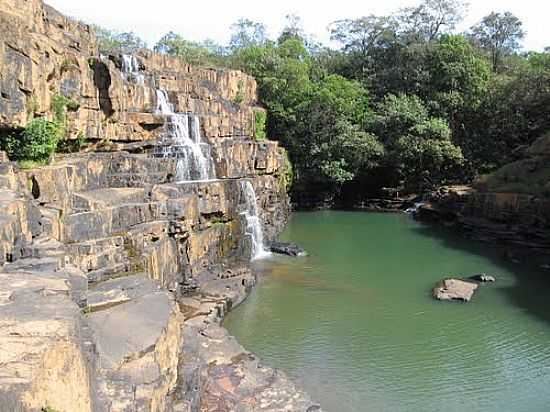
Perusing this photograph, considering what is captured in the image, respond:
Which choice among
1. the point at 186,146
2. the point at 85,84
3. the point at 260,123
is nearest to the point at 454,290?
the point at 186,146

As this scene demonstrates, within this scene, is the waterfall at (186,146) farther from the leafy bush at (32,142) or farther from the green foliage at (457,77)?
the green foliage at (457,77)

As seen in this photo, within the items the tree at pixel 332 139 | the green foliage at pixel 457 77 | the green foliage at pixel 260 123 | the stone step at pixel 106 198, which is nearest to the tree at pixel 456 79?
the green foliage at pixel 457 77

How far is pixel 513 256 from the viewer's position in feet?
73.9

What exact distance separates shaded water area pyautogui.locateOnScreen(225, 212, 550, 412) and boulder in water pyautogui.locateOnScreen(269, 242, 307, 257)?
0.61 meters

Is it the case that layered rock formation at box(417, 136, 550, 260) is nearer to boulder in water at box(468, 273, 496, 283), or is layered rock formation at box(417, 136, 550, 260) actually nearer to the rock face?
boulder in water at box(468, 273, 496, 283)

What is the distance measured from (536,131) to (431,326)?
2447cm

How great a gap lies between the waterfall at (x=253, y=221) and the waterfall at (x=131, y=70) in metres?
6.37

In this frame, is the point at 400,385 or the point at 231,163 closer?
the point at 400,385

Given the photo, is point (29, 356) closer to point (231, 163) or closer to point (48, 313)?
point (48, 313)

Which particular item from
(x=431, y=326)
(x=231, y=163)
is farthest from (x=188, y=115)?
(x=431, y=326)

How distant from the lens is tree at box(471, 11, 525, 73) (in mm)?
49531

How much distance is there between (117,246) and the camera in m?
13.4

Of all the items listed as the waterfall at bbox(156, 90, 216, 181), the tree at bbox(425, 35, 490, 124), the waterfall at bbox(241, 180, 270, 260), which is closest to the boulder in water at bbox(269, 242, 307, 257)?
the waterfall at bbox(241, 180, 270, 260)

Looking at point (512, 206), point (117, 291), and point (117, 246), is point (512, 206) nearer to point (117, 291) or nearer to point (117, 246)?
point (117, 246)
